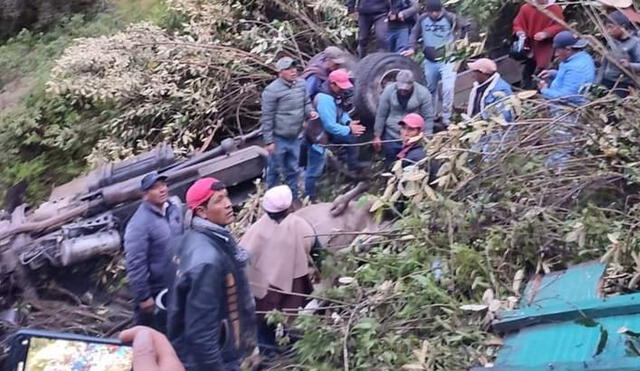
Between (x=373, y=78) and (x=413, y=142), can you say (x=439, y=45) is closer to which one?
(x=373, y=78)

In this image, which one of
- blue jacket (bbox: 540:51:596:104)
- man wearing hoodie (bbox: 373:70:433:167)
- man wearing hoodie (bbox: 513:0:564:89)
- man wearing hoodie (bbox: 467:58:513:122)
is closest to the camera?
blue jacket (bbox: 540:51:596:104)

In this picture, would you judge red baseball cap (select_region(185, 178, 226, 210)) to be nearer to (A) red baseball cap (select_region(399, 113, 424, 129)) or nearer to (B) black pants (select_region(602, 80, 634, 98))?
(A) red baseball cap (select_region(399, 113, 424, 129))

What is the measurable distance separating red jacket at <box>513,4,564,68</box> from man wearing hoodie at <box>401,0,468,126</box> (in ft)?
1.96

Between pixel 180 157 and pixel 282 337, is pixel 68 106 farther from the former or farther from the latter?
pixel 282 337

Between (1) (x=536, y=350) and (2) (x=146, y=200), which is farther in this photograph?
(2) (x=146, y=200)

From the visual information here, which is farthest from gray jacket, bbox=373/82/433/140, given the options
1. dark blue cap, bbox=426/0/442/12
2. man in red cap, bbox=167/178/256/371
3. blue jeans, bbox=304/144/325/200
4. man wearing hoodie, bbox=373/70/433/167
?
man in red cap, bbox=167/178/256/371

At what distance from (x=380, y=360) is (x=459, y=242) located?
41.2 inches

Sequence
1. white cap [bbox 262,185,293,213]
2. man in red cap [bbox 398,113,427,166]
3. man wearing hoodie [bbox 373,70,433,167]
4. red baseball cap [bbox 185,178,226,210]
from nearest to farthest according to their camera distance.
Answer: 1. red baseball cap [bbox 185,178,226,210]
2. white cap [bbox 262,185,293,213]
3. man in red cap [bbox 398,113,427,166]
4. man wearing hoodie [bbox 373,70,433,167]

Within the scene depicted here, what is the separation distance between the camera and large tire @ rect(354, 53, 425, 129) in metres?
9.12

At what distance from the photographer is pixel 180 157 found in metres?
10.1

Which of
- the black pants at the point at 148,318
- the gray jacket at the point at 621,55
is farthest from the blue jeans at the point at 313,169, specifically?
the gray jacket at the point at 621,55

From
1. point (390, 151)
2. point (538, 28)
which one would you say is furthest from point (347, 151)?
point (538, 28)

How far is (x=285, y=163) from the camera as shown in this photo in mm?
8820

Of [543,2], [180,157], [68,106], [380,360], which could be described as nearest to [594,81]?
[543,2]
